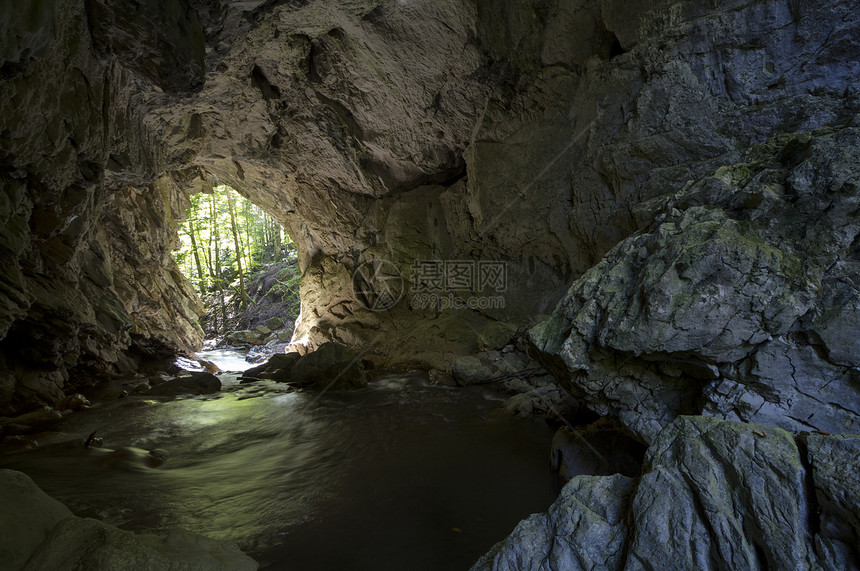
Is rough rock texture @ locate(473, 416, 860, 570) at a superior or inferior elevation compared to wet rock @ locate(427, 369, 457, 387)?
superior

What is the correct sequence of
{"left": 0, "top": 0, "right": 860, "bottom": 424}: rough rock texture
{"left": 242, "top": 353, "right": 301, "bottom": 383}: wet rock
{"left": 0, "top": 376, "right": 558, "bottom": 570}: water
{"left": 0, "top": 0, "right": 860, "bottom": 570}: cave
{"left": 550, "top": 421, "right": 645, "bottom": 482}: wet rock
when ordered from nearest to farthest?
{"left": 0, "top": 0, "right": 860, "bottom": 570}: cave < {"left": 0, "top": 376, "right": 558, "bottom": 570}: water < {"left": 550, "top": 421, "right": 645, "bottom": 482}: wet rock < {"left": 0, "top": 0, "right": 860, "bottom": 424}: rough rock texture < {"left": 242, "top": 353, "right": 301, "bottom": 383}: wet rock

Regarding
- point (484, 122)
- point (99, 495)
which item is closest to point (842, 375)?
point (99, 495)

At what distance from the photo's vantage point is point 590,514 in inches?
87.0

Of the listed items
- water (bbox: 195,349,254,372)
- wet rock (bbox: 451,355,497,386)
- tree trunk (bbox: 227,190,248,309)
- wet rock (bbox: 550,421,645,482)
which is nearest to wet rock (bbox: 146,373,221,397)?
water (bbox: 195,349,254,372)

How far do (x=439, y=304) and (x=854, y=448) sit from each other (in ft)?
32.0

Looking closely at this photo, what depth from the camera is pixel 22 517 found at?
8.11 ft

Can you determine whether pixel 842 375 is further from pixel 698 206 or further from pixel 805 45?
pixel 805 45

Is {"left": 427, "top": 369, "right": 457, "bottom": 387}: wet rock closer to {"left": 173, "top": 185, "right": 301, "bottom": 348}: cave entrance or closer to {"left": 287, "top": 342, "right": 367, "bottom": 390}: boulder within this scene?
{"left": 287, "top": 342, "right": 367, "bottom": 390}: boulder

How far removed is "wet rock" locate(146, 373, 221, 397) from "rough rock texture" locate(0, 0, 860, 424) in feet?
5.73

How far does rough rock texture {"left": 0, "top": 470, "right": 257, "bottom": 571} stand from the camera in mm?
2297

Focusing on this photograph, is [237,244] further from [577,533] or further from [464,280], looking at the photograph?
[577,533]

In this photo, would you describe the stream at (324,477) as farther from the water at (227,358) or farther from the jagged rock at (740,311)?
the water at (227,358)

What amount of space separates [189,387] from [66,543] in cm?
807

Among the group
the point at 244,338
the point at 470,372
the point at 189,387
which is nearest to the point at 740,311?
the point at 470,372
